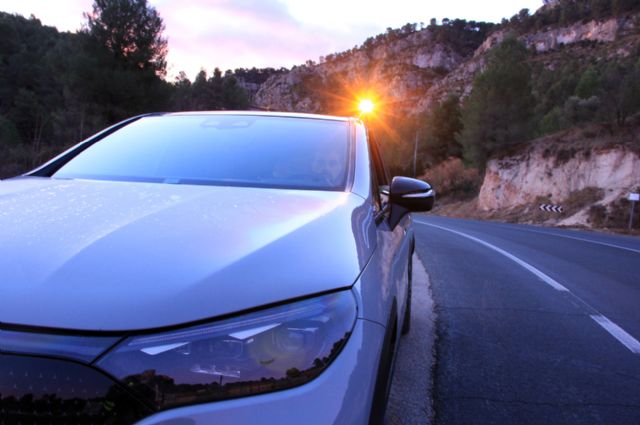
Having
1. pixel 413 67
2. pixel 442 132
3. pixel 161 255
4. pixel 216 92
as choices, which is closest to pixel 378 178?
pixel 161 255

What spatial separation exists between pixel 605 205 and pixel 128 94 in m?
26.8

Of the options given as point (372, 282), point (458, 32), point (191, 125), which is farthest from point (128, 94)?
point (458, 32)

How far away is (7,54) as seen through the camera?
52.1 meters

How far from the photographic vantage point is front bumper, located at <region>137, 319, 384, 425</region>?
118cm

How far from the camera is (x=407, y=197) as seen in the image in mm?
2771

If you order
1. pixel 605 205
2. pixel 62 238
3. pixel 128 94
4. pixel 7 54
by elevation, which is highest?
pixel 7 54

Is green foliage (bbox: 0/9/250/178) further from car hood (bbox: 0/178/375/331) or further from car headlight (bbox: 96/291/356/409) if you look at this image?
car headlight (bbox: 96/291/356/409)

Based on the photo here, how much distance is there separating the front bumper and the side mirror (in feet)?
4.49

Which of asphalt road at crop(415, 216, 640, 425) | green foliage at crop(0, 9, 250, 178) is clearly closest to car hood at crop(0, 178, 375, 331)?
asphalt road at crop(415, 216, 640, 425)

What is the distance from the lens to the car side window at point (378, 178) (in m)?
2.80

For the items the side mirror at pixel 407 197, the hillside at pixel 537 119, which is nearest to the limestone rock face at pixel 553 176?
the hillside at pixel 537 119

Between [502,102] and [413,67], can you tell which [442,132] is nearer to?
[502,102]

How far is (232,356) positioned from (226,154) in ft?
5.55

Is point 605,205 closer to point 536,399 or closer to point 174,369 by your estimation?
point 536,399
